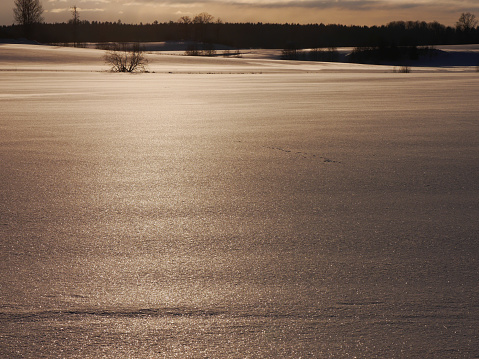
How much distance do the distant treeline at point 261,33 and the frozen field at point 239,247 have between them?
111 m

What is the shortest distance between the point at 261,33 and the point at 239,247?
560 feet

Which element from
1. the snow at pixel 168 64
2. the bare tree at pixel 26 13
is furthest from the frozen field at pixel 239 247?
the bare tree at pixel 26 13

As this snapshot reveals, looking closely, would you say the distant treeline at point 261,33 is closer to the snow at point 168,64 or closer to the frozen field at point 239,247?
the snow at point 168,64

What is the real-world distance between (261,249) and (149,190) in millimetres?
1516

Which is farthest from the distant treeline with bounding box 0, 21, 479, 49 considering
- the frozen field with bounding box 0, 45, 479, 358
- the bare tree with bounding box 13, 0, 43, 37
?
the frozen field with bounding box 0, 45, 479, 358

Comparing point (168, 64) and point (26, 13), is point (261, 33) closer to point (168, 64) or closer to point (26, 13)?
point (26, 13)

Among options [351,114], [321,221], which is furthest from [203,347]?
[351,114]

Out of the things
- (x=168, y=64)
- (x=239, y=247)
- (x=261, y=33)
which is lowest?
(x=239, y=247)

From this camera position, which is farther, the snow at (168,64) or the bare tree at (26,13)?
the bare tree at (26,13)

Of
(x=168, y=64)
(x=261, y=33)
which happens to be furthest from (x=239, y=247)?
(x=261, y=33)

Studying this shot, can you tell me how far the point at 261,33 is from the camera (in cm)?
16862

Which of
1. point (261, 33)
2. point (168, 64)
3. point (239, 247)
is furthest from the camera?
point (261, 33)

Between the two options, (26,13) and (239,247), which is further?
(26,13)

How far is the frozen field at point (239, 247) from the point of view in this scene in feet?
6.68
